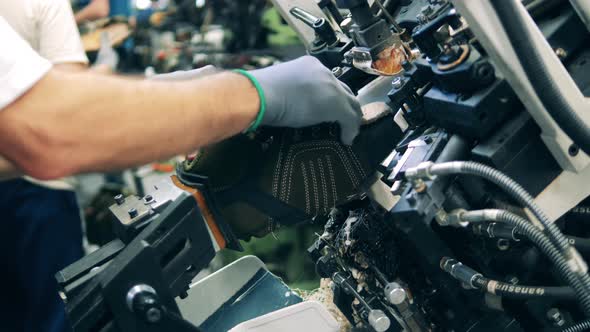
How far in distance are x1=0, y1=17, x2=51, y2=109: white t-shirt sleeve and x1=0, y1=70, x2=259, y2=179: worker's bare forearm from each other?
0.01 meters

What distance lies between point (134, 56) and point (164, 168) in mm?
1351

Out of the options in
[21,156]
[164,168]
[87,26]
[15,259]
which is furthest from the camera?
[87,26]

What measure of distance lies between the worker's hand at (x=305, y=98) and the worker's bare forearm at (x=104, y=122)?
0.13 metres

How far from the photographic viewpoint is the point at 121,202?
1419mm

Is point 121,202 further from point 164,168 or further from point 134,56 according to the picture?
point 134,56

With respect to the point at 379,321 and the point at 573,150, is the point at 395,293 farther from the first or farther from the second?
the point at 573,150

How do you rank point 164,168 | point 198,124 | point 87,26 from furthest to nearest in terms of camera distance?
point 87,26 → point 164,168 → point 198,124

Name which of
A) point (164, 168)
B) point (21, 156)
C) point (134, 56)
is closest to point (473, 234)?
point (21, 156)

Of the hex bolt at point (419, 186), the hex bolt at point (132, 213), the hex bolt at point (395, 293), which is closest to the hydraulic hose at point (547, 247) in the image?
the hex bolt at point (419, 186)

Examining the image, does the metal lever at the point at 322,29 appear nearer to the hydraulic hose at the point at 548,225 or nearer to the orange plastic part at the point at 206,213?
the orange plastic part at the point at 206,213

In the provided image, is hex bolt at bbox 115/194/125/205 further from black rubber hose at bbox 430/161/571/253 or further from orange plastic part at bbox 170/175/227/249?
black rubber hose at bbox 430/161/571/253

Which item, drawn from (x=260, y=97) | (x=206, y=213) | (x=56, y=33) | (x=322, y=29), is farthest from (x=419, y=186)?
(x=56, y=33)

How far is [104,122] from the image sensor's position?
112cm

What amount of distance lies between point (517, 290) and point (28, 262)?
2241 millimetres
